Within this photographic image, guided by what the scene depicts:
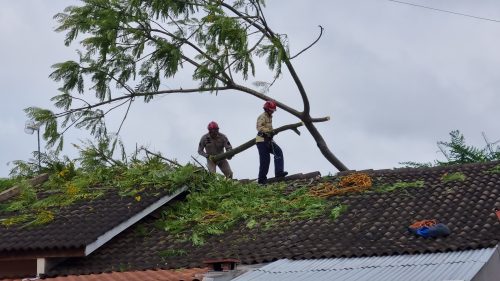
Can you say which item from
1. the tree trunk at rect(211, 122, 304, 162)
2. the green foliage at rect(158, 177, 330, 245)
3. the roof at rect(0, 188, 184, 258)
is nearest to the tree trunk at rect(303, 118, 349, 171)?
the tree trunk at rect(211, 122, 304, 162)

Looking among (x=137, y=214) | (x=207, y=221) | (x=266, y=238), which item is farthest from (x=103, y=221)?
(x=266, y=238)

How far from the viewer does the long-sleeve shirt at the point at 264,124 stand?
15.7 metres

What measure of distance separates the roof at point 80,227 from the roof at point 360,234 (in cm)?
34

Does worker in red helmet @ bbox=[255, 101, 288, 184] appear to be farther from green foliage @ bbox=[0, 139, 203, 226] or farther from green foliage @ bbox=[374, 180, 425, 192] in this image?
green foliage @ bbox=[374, 180, 425, 192]

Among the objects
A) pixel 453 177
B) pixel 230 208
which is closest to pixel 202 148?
pixel 230 208

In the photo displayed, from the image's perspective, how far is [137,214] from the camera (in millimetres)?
13320

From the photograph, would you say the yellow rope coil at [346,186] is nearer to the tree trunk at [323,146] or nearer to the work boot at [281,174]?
the work boot at [281,174]

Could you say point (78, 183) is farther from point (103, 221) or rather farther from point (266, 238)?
point (266, 238)

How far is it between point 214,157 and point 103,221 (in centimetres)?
390

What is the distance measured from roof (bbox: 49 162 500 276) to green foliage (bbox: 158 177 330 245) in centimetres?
21

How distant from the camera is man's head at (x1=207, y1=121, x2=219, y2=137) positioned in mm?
16406

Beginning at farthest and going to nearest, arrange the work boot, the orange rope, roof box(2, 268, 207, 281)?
the work boot < the orange rope < roof box(2, 268, 207, 281)

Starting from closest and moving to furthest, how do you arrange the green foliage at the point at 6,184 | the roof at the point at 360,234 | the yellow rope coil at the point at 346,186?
the roof at the point at 360,234, the yellow rope coil at the point at 346,186, the green foliage at the point at 6,184

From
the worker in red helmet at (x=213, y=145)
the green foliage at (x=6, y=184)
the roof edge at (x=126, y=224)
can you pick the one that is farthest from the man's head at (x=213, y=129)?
the green foliage at (x=6, y=184)
